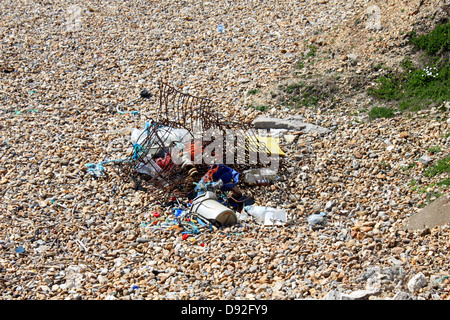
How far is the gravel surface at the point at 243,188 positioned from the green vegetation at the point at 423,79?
24 cm

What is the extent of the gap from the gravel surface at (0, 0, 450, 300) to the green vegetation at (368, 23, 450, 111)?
0.24 metres

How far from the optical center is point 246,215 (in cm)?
505

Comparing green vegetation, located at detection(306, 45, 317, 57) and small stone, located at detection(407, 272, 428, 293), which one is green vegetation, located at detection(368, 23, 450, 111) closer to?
green vegetation, located at detection(306, 45, 317, 57)

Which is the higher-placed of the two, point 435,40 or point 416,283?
point 435,40

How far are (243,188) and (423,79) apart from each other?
9.93ft

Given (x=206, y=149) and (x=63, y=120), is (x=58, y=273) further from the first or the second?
(x=63, y=120)

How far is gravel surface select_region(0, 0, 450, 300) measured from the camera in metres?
4.11

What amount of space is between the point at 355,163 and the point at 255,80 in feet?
8.85

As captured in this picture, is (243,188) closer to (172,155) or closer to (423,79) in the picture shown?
(172,155)

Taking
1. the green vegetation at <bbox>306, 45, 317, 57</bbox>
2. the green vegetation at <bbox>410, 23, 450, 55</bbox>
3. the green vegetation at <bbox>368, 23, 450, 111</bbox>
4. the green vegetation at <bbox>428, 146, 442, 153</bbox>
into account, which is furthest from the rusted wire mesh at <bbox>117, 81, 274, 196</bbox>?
the green vegetation at <bbox>410, 23, 450, 55</bbox>

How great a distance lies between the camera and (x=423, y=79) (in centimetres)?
640

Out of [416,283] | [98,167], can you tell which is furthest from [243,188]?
[416,283]

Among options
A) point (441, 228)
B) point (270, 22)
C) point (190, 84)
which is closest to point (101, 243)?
point (441, 228)

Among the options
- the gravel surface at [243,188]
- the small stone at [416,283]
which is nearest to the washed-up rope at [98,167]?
the gravel surface at [243,188]
